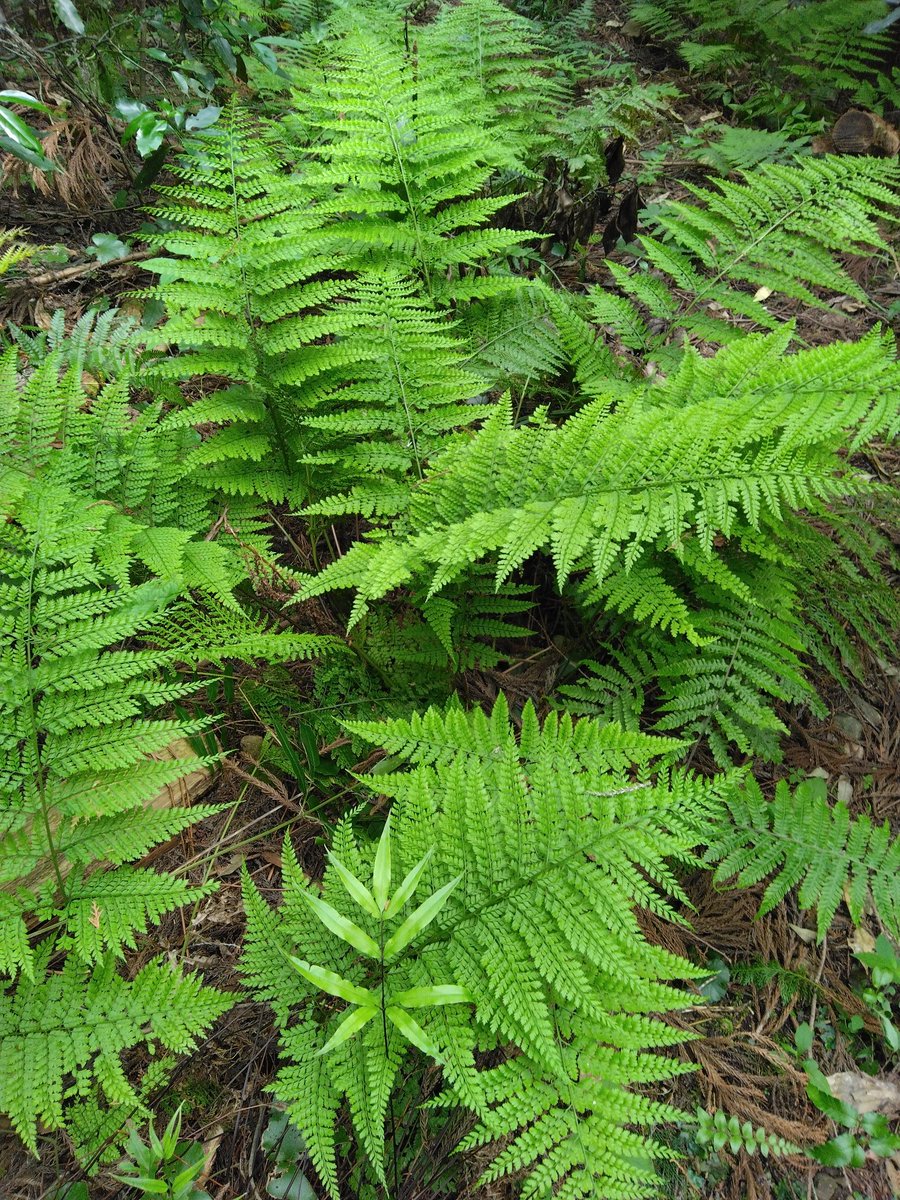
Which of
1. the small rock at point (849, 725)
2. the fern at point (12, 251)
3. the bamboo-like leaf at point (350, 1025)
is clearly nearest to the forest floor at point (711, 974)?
the small rock at point (849, 725)

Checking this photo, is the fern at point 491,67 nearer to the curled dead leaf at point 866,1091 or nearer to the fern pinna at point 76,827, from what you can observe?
the fern pinna at point 76,827

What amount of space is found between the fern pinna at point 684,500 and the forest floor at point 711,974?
513 mm

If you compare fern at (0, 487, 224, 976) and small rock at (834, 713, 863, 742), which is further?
small rock at (834, 713, 863, 742)

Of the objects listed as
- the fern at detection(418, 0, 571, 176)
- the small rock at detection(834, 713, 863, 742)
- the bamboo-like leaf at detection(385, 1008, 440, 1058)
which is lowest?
the small rock at detection(834, 713, 863, 742)

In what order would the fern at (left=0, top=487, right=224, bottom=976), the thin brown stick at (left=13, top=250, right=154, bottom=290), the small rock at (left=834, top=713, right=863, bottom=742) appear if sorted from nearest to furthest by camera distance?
1. the fern at (left=0, top=487, right=224, bottom=976)
2. the small rock at (left=834, top=713, right=863, bottom=742)
3. the thin brown stick at (left=13, top=250, right=154, bottom=290)

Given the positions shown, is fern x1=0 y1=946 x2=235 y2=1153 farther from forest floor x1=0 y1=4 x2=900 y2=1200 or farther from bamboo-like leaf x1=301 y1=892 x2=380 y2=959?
bamboo-like leaf x1=301 y1=892 x2=380 y2=959

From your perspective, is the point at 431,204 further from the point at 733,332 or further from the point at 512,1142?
the point at 512,1142

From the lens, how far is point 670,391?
98.0 inches

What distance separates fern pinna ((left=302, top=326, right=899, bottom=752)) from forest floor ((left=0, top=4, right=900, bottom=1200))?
51 cm

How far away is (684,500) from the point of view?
1.98m

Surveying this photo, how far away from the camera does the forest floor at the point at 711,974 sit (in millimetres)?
1807

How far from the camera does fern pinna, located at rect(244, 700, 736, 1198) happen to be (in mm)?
1483

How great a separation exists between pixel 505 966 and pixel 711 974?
0.48 meters

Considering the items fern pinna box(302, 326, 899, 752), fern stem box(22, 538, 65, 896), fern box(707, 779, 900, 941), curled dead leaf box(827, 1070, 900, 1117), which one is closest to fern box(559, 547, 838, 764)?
fern pinna box(302, 326, 899, 752)
